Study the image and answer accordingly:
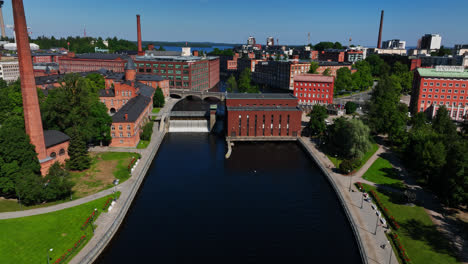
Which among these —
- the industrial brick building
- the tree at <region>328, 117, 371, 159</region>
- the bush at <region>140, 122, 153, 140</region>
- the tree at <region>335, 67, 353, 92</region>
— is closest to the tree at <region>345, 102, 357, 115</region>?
the tree at <region>335, 67, 353, 92</region>

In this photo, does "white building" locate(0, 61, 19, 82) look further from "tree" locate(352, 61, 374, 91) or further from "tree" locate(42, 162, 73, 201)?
"tree" locate(352, 61, 374, 91)

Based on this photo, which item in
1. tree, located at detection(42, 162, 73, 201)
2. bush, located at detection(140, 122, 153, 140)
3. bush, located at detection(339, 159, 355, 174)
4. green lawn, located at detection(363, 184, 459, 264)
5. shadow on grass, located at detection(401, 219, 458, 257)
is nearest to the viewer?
green lawn, located at detection(363, 184, 459, 264)

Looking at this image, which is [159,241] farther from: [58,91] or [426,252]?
[58,91]

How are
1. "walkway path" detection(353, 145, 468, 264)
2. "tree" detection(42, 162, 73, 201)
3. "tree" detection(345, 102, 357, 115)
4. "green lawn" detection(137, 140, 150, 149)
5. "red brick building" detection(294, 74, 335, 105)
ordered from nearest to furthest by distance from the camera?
1. "walkway path" detection(353, 145, 468, 264)
2. "tree" detection(42, 162, 73, 201)
3. "green lawn" detection(137, 140, 150, 149)
4. "tree" detection(345, 102, 357, 115)
5. "red brick building" detection(294, 74, 335, 105)

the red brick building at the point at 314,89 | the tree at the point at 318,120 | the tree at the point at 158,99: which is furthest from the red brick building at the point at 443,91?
the tree at the point at 158,99

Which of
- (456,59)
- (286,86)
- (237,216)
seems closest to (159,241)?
(237,216)

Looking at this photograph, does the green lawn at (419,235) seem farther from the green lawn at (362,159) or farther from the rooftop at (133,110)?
the rooftop at (133,110)
